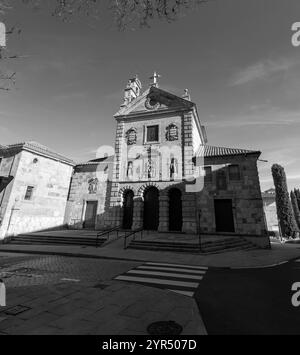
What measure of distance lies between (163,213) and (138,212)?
242 cm

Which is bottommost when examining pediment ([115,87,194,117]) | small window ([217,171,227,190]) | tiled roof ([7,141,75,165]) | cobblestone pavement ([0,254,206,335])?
cobblestone pavement ([0,254,206,335])

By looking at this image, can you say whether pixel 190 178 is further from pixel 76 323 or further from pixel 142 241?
pixel 76 323

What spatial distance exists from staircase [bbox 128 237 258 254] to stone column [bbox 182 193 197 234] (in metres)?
3.13

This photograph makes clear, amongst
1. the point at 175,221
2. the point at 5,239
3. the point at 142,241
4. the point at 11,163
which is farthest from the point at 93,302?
the point at 11,163

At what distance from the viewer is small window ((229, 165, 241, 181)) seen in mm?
17453

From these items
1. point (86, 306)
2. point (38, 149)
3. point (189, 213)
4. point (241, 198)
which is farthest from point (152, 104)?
point (86, 306)

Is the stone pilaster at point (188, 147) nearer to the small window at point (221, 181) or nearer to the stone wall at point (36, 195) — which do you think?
the small window at point (221, 181)

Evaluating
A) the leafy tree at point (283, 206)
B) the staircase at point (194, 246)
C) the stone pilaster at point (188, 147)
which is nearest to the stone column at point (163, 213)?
the stone pilaster at point (188, 147)

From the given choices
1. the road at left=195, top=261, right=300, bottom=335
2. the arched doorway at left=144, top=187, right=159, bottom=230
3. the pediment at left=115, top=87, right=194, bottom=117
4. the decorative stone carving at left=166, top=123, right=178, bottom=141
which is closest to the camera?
the road at left=195, top=261, right=300, bottom=335

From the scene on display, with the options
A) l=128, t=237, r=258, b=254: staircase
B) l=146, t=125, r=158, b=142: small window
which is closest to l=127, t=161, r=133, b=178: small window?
l=146, t=125, r=158, b=142: small window

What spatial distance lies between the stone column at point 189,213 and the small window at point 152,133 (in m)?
7.02

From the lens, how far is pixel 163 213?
17.7 metres

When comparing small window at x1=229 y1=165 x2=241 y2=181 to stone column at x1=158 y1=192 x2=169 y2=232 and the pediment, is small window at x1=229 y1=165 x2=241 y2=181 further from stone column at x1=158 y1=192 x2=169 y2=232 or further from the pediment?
the pediment

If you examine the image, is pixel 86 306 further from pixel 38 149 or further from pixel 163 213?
pixel 38 149
